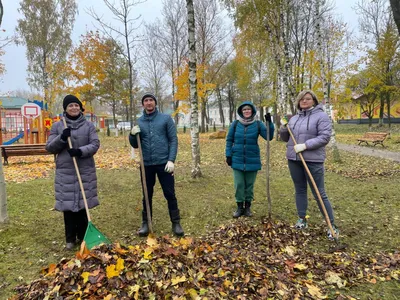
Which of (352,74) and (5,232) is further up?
(352,74)

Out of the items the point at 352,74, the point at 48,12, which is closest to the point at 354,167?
the point at 352,74

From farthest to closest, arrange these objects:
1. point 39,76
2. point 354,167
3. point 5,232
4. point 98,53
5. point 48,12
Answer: point 39,76, point 48,12, point 98,53, point 354,167, point 5,232

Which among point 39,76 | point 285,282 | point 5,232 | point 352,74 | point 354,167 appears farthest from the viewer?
point 39,76

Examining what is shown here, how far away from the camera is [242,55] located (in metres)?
25.1

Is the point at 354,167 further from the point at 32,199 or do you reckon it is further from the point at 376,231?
the point at 32,199

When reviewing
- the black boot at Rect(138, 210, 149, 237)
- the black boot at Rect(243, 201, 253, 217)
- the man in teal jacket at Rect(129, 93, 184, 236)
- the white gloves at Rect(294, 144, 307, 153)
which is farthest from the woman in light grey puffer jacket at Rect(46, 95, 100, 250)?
the white gloves at Rect(294, 144, 307, 153)

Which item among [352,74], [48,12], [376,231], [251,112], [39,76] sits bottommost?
[376,231]

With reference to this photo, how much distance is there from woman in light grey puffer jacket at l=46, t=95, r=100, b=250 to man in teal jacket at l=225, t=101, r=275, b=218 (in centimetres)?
211

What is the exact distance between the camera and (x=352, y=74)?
22578 millimetres

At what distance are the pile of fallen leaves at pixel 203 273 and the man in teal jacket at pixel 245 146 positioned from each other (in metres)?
1.28

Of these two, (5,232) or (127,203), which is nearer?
(5,232)

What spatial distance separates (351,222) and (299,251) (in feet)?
5.43

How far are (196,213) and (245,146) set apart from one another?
154 centimetres

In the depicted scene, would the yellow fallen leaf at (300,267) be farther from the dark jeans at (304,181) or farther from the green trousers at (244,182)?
the green trousers at (244,182)
